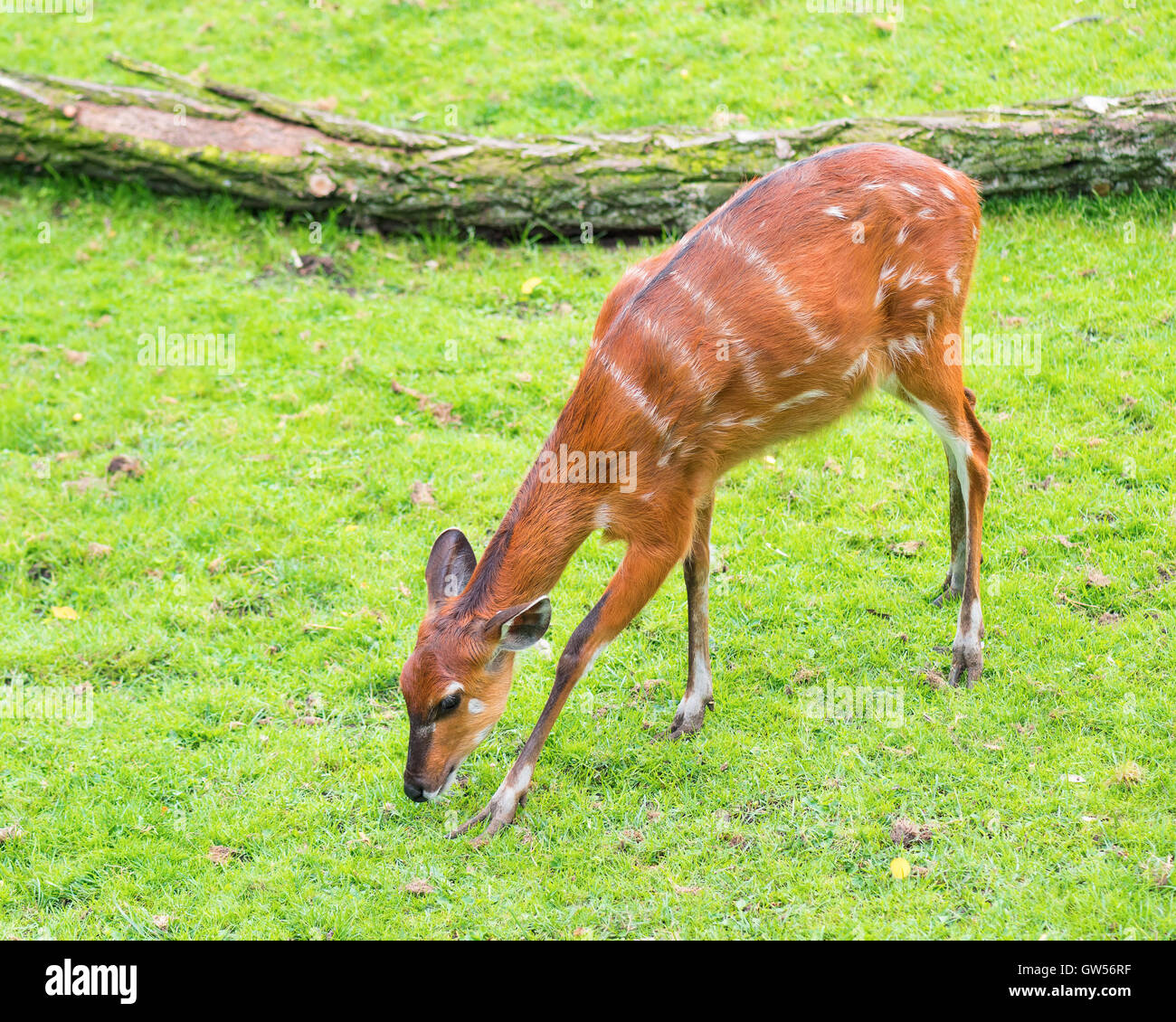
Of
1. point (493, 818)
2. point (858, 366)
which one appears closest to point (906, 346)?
point (858, 366)

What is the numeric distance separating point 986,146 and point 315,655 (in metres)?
6.42

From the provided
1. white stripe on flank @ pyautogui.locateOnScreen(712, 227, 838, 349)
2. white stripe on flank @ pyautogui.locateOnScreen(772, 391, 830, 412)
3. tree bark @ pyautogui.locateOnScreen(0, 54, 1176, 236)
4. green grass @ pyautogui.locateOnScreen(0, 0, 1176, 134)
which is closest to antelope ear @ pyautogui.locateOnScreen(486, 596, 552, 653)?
white stripe on flank @ pyautogui.locateOnScreen(772, 391, 830, 412)

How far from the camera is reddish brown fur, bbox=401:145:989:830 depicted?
16.8 feet

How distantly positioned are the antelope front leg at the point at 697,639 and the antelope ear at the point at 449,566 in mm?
Result: 1139

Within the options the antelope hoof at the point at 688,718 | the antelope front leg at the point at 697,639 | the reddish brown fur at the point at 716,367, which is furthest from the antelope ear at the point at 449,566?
the antelope hoof at the point at 688,718

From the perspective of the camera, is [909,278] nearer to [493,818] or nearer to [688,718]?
[688,718]

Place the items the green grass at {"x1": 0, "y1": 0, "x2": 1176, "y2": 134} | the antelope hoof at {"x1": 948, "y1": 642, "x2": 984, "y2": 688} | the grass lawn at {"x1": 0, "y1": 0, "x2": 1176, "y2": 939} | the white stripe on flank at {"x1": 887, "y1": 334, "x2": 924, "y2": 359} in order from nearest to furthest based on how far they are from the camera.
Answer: the grass lawn at {"x1": 0, "y1": 0, "x2": 1176, "y2": 939} < the white stripe on flank at {"x1": 887, "y1": 334, "x2": 924, "y2": 359} < the antelope hoof at {"x1": 948, "y1": 642, "x2": 984, "y2": 688} < the green grass at {"x1": 0, "y1": 0, "x2": 1176, "y2": 134}

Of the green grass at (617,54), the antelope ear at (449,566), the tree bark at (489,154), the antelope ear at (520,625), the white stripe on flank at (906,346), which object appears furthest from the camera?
the green grass at (617,54)

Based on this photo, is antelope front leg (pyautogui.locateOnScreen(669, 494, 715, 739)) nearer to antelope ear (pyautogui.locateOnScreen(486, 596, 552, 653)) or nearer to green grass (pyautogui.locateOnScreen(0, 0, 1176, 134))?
antelope ear (pyautogui.locateOnScreen(486, 596, 552, 653))

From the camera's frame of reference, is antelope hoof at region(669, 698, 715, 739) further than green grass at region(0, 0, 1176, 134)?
No

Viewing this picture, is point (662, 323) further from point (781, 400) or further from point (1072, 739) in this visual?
point (1072, 739)

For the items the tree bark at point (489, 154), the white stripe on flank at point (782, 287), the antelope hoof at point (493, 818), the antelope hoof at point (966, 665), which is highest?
the tree bark at point (489, 154)

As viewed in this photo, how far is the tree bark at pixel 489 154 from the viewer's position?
29.7ft

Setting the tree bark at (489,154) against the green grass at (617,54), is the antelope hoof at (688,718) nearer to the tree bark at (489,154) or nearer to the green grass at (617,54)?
the tree bark at (489,154)
